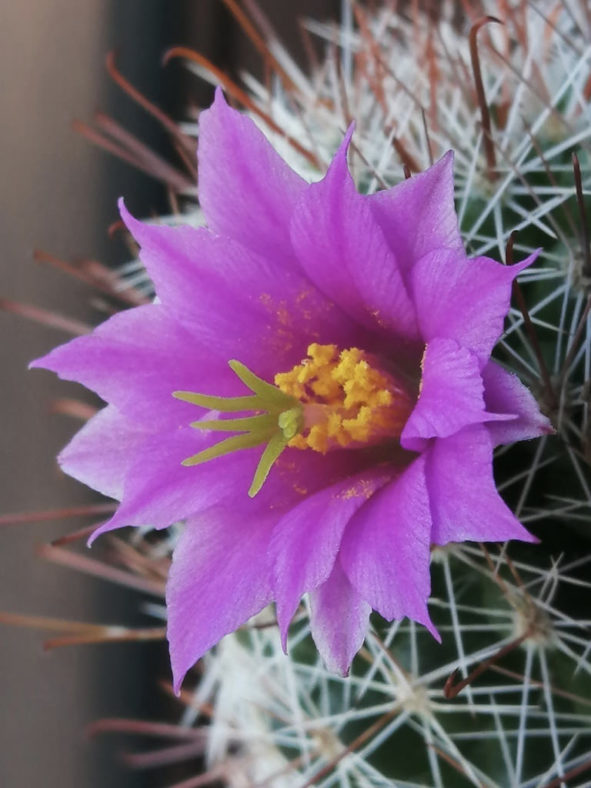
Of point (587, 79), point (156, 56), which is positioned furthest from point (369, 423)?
point (156, 56)

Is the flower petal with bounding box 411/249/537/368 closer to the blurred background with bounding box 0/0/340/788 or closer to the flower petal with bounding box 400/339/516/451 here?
the flower petal with bounding box 400/339/516/451

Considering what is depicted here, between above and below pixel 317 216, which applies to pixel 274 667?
below

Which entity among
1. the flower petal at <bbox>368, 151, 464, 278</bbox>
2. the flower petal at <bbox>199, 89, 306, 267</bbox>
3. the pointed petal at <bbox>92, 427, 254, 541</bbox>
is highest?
the flower petal at <bbox>199, 89, 306, 267</bbox>

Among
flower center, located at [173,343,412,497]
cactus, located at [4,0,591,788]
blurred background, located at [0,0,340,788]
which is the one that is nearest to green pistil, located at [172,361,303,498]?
flower center, located at [173,343,412,497]

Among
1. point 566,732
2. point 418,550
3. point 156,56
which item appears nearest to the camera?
point 418,550

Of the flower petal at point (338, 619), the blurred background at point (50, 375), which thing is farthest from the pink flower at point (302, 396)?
the blurred background at point (50, 375)

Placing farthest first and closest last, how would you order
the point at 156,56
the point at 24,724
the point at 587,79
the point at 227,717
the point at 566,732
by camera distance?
the point at 156,56
the point at 24,724
the point at 227,717
the point at 587,79
the point at 566,732

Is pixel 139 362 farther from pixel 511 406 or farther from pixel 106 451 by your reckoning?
pixel 511 406

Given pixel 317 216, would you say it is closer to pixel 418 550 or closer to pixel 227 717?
pixel 418 550
